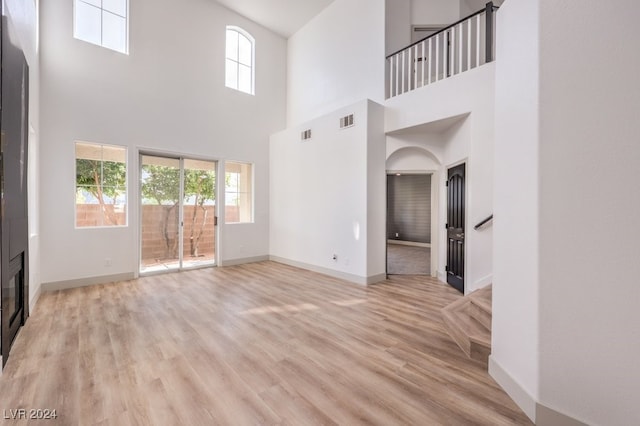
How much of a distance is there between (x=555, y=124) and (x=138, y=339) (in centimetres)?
407

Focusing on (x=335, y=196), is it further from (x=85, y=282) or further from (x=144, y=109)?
(x=85, y=282)

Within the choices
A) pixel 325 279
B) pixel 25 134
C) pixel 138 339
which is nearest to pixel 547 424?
pixel 138 339

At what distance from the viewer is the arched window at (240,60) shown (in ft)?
22.6

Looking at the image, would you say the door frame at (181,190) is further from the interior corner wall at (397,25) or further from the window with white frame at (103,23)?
the interior corner wall at (397,25)

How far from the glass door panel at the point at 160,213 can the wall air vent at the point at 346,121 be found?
3.66m

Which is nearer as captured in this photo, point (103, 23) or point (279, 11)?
point (103, 23)

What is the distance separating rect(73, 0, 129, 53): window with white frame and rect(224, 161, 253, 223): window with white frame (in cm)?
302

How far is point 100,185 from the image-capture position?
16.6 ft

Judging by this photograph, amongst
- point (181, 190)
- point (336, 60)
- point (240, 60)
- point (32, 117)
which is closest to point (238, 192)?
point (181, 190)

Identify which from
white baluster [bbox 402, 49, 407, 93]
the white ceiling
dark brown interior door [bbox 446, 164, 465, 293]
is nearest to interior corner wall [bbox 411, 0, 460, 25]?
white baluster [bbox 402, 49, 407, 93]

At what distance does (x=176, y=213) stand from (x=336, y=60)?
5071 mm

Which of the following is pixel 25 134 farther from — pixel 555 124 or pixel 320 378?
pixel 555 124

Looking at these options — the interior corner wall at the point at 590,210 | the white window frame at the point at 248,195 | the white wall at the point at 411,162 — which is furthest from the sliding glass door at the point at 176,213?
the interior corner wall at the point at 590,210

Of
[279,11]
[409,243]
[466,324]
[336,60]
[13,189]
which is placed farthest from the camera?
[409,243]
